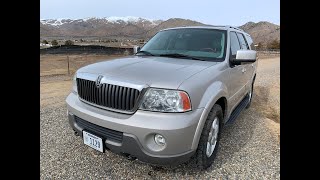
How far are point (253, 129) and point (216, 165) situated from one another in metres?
1.72

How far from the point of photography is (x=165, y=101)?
2.50 meters

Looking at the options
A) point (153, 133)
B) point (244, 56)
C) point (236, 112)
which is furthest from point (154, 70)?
point (236, 112)

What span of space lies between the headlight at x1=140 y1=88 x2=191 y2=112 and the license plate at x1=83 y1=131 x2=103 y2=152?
621 mm

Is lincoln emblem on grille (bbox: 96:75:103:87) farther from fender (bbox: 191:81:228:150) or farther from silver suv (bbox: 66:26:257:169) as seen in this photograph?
fender (bbox: 191:81:228:150)

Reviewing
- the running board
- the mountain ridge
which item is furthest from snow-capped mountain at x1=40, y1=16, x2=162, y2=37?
the running board

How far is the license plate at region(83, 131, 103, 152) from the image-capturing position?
2711 mm

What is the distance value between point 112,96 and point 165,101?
0.55 meters

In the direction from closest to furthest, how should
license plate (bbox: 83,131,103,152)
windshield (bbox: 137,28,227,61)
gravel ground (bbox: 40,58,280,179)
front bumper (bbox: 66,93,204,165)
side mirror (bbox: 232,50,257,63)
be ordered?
1. front bumper (bbox: 66,93,204,165)
2. license plate (bbox: 83,131,103,152)
3. gravel ground (bbox: 40,58,280,179)
4. side mirror (bbox: 232,50,257,63)
5. windshield (bbox: 137,28,227,61)

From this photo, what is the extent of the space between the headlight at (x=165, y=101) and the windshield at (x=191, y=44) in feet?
3.83

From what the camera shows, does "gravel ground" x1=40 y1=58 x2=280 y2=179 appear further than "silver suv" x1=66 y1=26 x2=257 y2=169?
Yes

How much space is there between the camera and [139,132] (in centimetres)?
245
